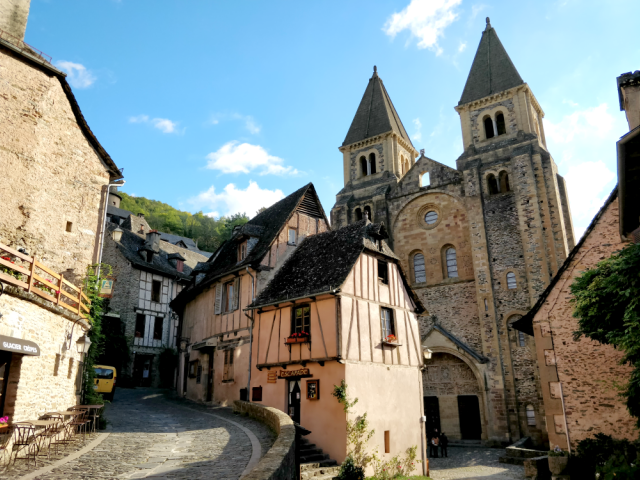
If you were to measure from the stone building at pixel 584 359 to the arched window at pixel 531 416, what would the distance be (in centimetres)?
984

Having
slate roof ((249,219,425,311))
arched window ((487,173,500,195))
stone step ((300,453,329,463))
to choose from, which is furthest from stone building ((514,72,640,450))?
arched window ((487,173,500,195))

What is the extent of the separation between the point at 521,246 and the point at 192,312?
1626 cm

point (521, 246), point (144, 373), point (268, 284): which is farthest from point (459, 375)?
point (144, 373)

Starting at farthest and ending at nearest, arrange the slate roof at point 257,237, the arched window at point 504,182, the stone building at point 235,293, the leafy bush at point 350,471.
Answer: the arched window at point 504,182 < the slate roof at point 257,237 < the stone building at point 235,293 < the leafy bush at point 350,471

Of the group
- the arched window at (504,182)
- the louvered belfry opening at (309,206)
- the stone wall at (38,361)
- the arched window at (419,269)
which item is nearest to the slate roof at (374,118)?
the arched window at (504,182)

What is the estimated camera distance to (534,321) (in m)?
13.1

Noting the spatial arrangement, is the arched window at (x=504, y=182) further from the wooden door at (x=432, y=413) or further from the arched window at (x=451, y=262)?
the wooden door at (x=432, y=413)

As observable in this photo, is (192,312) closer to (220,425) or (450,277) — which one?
(220,425)

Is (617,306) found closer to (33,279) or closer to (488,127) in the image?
(33,279)

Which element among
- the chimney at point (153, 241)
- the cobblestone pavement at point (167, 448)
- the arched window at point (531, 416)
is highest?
the chimney at point (153, 241)

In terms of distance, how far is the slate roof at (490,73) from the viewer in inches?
1113

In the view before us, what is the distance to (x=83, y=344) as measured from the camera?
12.2 meters

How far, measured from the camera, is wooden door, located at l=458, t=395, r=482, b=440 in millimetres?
22672

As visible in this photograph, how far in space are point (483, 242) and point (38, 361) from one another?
66.7 feet
